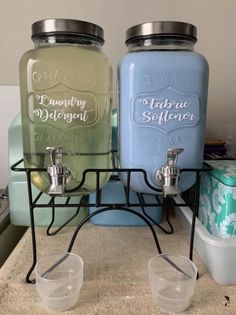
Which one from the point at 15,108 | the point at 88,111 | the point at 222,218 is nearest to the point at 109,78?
the point at 88,111

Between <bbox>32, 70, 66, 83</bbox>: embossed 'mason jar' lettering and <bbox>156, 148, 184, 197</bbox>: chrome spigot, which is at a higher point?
<bbox>32, 70, 66, 83</bbox>: embossed 'mason jar' lettering

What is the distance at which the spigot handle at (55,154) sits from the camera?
0.42m

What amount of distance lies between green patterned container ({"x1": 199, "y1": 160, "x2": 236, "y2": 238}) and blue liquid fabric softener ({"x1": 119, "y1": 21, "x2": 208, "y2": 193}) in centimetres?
5

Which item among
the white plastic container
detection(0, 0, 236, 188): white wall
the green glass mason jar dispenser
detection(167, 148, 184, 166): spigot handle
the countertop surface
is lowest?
the countertop surface

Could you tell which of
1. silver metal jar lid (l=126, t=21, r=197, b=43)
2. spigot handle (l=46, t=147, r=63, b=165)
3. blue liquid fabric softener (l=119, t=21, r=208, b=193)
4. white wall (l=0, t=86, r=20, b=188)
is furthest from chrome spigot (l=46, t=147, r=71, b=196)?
white wall (l=0, t=86, r=20, b=188)

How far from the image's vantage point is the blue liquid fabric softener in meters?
0.43

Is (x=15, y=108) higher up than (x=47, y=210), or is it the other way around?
(x=15, y=108)

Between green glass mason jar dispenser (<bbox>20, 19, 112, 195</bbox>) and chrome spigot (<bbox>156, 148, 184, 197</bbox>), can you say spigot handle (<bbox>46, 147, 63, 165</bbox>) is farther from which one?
chrome spigot (<bbox>156, 148, 184, 197</bbox>)

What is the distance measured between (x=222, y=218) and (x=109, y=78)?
27 cm

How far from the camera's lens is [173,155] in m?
0.43

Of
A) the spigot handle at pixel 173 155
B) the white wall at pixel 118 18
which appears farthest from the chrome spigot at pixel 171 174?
the white wall at pixel 118 18

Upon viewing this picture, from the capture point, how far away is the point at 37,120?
449 millimetres

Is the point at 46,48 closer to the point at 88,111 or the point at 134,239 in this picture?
the point at 88,111

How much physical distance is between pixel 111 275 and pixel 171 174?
19cm
